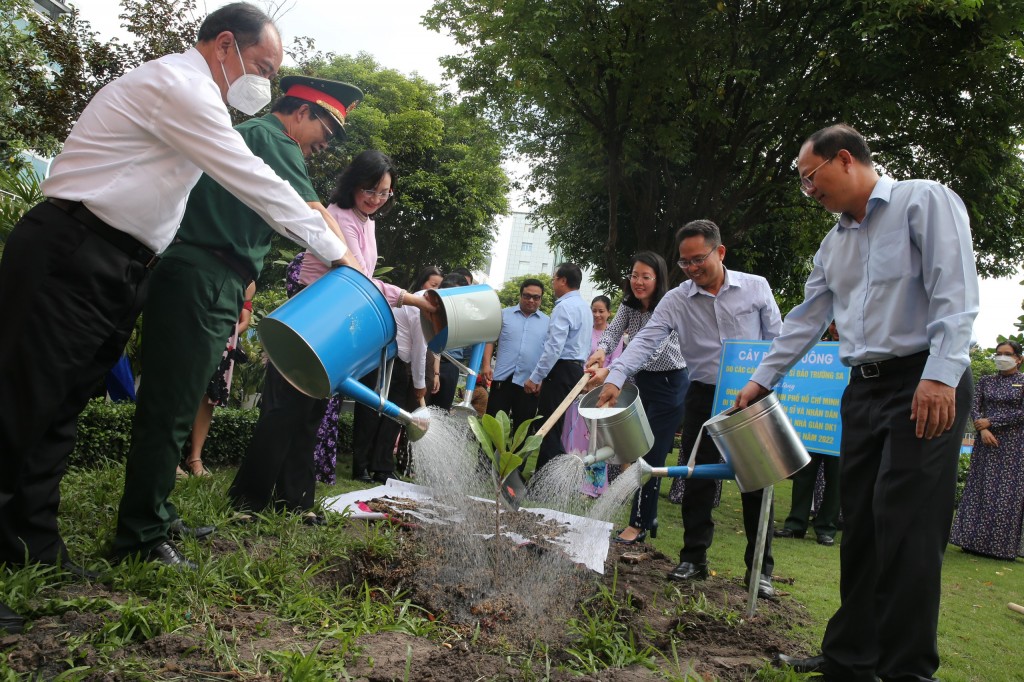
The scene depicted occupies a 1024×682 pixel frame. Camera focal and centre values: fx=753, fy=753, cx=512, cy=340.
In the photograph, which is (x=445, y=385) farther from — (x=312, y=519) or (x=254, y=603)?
(x=254, y=603)

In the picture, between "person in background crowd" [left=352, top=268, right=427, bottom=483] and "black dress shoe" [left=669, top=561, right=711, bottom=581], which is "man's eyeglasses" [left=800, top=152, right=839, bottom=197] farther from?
"person in background crowd" [left=352, top=268, right=427, bottom=483]

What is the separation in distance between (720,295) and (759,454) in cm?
140

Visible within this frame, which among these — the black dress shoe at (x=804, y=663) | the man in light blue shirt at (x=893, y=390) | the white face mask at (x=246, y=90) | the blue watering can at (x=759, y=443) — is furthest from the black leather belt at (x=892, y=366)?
the white face mask at (x=246, y=90)

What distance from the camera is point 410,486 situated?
491 centimetres

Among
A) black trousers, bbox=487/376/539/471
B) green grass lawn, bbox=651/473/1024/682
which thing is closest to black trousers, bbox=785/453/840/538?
green grass lawn, bbox=651/473/1024/682

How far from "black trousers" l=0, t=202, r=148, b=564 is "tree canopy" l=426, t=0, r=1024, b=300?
30.9ft

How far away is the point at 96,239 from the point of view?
240 centimetres

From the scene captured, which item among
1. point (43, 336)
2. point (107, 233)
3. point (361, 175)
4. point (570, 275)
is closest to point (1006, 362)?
point (570, 275)

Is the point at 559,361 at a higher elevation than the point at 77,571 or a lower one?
higher

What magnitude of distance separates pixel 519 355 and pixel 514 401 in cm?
45

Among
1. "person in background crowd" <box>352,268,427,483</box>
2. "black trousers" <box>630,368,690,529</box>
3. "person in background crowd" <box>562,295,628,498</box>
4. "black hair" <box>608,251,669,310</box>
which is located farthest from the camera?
"person in background crowd" <box>352,268,427,483</box>

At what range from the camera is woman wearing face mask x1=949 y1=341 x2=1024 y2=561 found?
21.7 ft

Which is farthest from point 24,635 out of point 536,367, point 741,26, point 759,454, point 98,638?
point 741,26

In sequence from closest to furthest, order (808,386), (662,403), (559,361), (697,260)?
(808,386) < (697,260) < (662,403) < (559,361)
